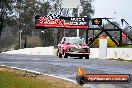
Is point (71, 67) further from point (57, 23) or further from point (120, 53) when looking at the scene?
point (57, 23)

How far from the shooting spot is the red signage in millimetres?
55781

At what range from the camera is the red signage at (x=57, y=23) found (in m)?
55.8

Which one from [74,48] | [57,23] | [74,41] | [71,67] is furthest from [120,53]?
[57,23]

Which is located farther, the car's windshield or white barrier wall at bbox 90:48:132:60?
white barrier wall at bbox 90:48:132:60

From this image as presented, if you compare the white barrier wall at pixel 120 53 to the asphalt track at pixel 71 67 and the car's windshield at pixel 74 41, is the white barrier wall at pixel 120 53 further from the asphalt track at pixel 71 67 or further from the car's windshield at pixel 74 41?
the asphalt track at pixel 71 67

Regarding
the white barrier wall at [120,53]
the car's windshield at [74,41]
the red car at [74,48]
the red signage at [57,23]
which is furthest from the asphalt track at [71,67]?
the red signage at [57,23]

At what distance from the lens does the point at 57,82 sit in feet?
43.4

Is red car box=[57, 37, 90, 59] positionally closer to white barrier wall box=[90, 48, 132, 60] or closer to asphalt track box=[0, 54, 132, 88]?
white barrier wall box=[90, 48, 132, 60]

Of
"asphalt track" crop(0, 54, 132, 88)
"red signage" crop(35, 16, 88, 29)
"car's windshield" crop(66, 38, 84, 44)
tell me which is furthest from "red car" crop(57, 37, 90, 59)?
"red signage" crop(35, 16, 88, 29)

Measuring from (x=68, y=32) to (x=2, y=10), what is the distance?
22.2 meters

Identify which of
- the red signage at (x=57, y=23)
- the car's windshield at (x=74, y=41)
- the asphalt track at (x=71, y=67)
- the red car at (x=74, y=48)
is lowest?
the asphalt track at (x=71, y=67)

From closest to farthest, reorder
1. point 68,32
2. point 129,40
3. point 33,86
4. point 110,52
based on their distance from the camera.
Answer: point 33,86 → point 110,52 → point 129,40 → point 68,32

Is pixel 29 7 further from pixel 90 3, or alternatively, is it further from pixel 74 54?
pixel 74 54

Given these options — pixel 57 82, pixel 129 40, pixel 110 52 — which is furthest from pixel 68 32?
pixel 57 82
